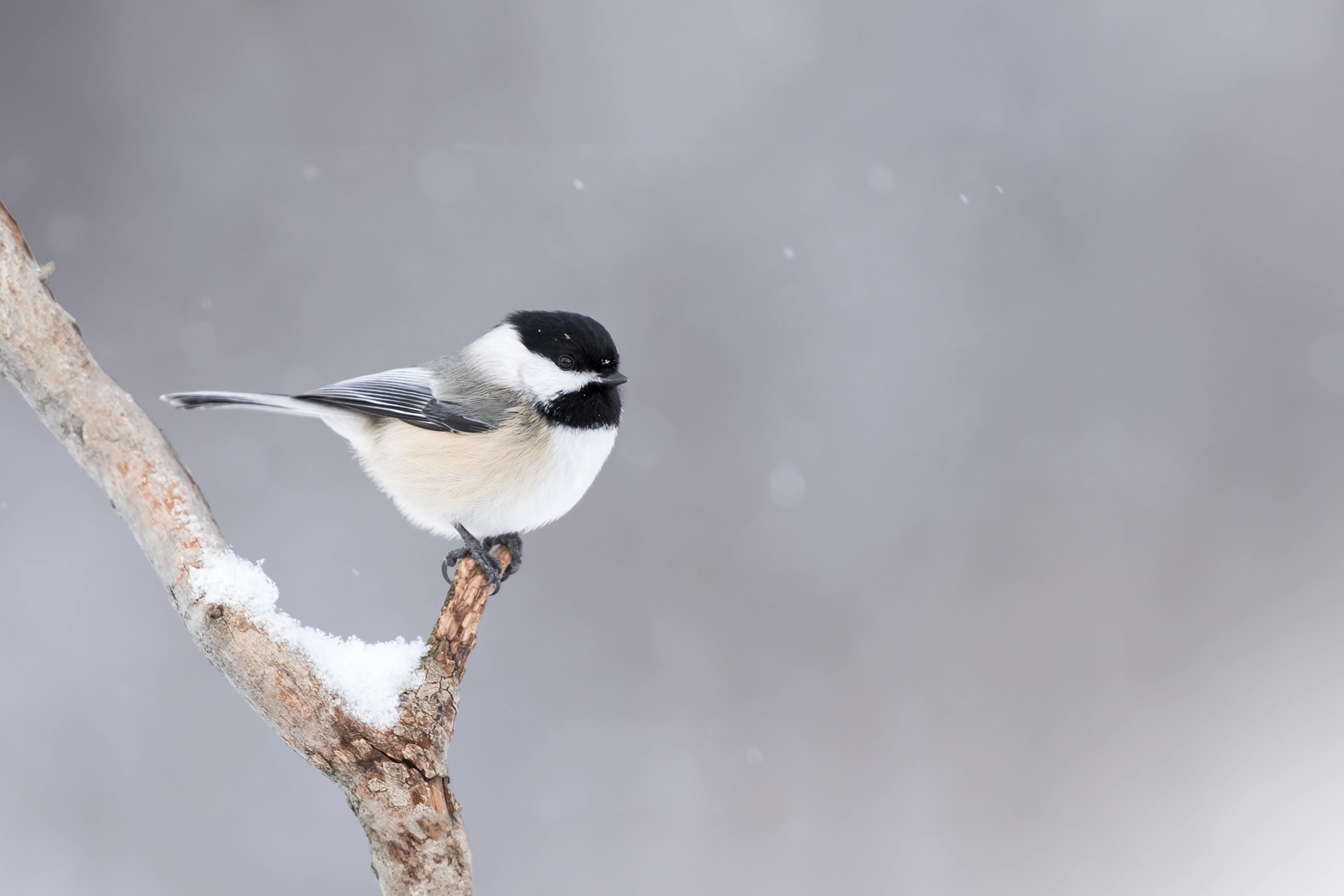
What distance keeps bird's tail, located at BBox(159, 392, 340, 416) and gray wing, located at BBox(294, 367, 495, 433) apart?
3 centimetres

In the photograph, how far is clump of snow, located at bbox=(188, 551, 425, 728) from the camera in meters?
1.61

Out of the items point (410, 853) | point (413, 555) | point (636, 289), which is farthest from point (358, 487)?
point (410, 853)

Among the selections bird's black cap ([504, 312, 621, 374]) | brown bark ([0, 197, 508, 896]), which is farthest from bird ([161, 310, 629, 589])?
brown bark ([0, 197, 508, 896])

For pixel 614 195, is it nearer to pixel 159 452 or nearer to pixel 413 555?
pixel 413 555

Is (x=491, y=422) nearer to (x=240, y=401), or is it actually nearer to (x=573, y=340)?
(x=573, y=340)

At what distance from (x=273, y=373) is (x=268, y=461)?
35 centimetres

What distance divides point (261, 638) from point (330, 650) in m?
0.12

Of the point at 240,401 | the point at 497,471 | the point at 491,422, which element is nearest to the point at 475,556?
the point at 497,471

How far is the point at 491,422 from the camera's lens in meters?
1.94

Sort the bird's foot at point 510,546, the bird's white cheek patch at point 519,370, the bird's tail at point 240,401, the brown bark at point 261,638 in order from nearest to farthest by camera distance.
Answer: the brown bark at point 261,638, the bird's tail at point 240,401, the bird's white cheek patch at point 519,370, the bird's foot at point 510,546

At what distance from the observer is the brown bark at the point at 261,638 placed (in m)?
1.60

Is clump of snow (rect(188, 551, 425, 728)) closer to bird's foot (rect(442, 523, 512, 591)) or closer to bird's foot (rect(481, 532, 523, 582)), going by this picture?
bird's foot (rect(442, 523, 512, 591))

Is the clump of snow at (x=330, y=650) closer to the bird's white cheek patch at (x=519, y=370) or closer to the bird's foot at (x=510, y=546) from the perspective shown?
the bird's foot at (x=510, y=546)

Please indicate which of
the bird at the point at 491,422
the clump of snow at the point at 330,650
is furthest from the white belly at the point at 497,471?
the clump of snow at the point at 330,650
